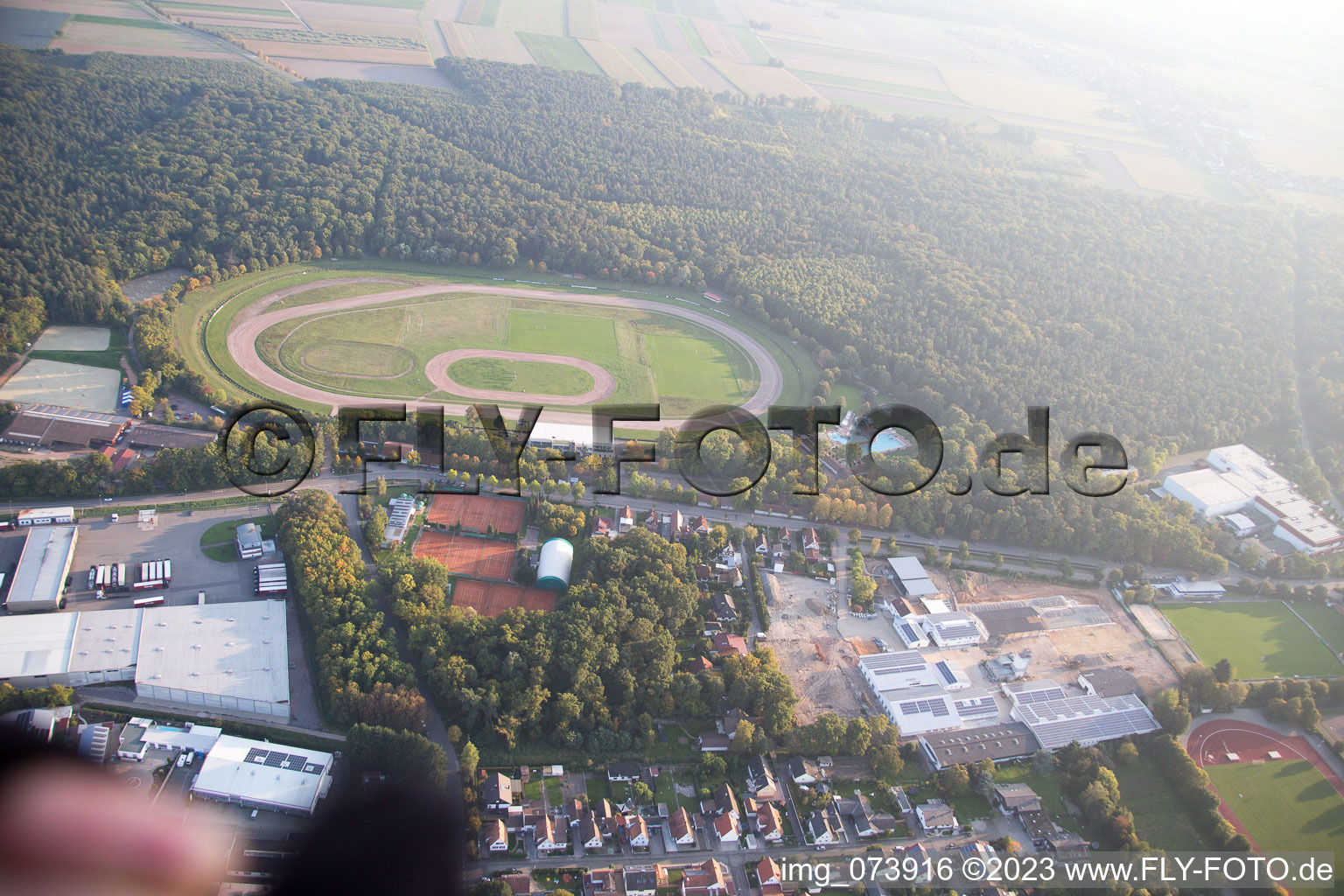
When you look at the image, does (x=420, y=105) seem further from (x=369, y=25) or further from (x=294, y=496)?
(x=294, y=496)

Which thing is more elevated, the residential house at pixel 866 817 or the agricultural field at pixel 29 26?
the agricultural field at pixel 29 26

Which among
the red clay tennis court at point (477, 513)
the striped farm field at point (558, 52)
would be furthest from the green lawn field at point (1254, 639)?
the striped farm field at point (558, 52)

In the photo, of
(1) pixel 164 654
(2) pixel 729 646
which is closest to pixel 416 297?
(1) pixel 164 654

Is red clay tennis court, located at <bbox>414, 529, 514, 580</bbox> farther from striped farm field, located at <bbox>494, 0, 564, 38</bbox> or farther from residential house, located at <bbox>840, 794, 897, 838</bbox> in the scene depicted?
striped farm field, located at <bbox>494, 0, 564, 38</bbox>

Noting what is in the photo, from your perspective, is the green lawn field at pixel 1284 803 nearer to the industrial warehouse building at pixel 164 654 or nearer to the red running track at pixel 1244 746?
the red running track at pixel 1244 746

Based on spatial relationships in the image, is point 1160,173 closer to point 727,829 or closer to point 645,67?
point 645,67

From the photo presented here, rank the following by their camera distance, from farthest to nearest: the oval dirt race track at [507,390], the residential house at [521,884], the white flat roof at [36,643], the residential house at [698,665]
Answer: the oval dirt race track at [507,390], the residential house at [698,665], the white flat roof at [36,643], the residential house at [521,884]
